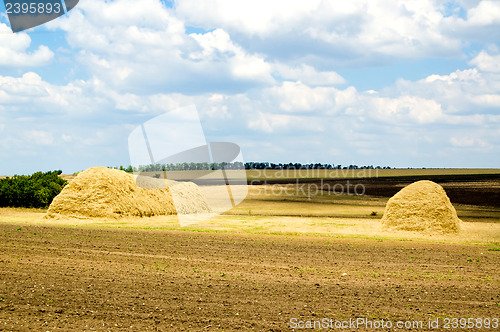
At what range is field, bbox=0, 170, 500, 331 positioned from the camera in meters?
8.12

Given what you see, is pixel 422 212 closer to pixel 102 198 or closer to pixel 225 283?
pixel 225 283

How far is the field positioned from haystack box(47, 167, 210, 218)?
168 inches

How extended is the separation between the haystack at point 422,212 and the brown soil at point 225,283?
481cm

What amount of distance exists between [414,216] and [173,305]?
1724 cm

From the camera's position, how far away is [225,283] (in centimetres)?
1069

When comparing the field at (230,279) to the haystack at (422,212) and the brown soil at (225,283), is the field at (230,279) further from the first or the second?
the haystack at (422,212)

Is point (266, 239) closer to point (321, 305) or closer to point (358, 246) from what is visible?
point (358, 246)

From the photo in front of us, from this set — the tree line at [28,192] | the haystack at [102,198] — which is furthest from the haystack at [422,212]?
the tree line at [28,192]

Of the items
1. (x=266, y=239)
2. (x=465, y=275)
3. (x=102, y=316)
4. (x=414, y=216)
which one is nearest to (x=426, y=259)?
(x=465, y=275)

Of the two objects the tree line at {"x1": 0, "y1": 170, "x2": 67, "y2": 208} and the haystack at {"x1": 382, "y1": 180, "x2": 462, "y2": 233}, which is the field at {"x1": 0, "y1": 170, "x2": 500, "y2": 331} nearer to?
the haystack at {"x1": 382, "y1": 180, "x2": 462, "y2": 233}

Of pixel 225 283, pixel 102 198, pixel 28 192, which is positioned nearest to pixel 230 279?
pixel 225 283

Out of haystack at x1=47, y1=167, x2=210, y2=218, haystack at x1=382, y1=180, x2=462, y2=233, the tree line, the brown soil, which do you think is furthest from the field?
the tree line

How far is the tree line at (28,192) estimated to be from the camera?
32094 millimetres

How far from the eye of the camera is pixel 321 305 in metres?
8.89
